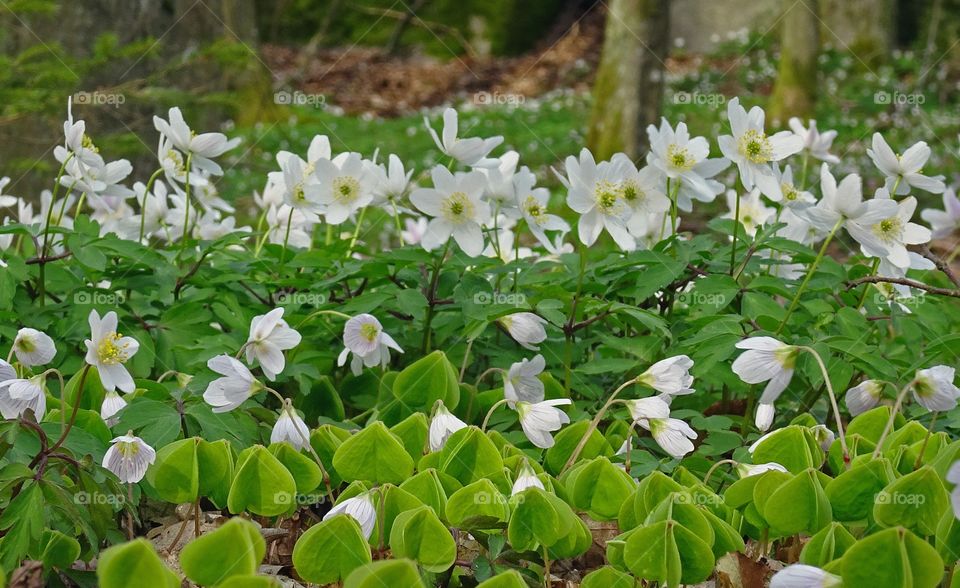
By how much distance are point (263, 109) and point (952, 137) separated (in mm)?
7275

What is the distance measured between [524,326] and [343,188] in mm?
529

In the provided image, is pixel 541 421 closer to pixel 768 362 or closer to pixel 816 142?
pixel 768 362

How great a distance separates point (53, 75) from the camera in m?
3.43

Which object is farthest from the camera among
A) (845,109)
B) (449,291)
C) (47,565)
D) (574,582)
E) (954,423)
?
(845,109)

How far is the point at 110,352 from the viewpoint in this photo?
170 centimetres

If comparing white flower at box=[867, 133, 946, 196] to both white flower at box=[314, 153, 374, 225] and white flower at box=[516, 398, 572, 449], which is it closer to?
white flower at box=[516, 398, 572, 449]

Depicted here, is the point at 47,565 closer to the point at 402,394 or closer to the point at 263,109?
the point at 402,394

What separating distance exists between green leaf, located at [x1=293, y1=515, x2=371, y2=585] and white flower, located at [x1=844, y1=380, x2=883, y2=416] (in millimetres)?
1040

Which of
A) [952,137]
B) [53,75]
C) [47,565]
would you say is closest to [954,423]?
[47,565]

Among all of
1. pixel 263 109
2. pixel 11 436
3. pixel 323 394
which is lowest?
pixel 263 109

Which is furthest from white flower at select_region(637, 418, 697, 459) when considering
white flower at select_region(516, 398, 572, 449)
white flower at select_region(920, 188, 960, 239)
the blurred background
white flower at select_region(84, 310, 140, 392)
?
the blurred background

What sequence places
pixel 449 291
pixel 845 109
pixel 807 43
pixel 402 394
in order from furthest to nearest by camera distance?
pixel 845 109 < pixel 807 43 < pixel 449 291 < pixel 402 394

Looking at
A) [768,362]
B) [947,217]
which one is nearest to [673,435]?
[768,362]

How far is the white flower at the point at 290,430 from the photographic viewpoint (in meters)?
1.60
